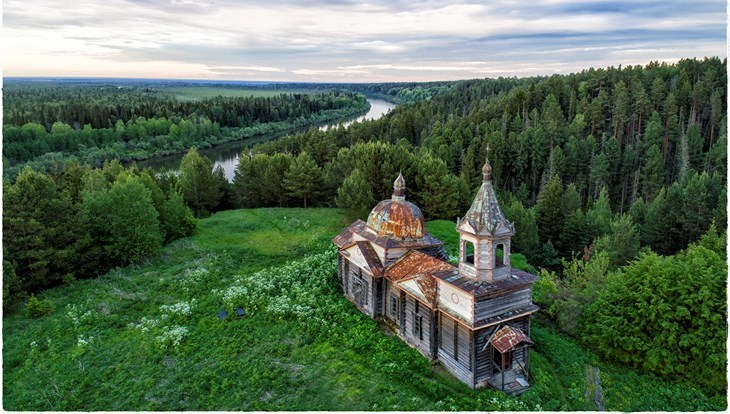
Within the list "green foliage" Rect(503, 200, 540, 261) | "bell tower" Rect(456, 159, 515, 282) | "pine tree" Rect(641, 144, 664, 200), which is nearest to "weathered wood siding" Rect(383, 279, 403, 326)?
"bell tower" Rect(456, 159, 515, 282)

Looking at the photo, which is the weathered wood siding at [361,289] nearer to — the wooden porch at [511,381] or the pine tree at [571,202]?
the wooden porch at [511,381]

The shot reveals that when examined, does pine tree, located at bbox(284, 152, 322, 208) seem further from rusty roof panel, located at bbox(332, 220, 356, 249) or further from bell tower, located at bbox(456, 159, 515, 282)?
bell tower, located at bbox(456, 159, 515, 282)

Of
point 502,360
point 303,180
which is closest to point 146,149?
point 303,180

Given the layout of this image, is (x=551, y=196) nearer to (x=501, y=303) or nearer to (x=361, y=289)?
(x=361, y=289)

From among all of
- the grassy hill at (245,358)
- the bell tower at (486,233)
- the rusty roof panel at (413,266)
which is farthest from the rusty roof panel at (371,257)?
the bell tower at (486,233)

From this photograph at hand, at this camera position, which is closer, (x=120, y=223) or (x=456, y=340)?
(x=456, y=340)

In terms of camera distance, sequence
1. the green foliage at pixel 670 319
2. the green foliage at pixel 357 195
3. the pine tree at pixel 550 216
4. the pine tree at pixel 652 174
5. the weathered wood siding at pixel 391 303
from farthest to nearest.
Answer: the pine tree at pixel 652 174 < the pine tree at pixel 550 216 < the green foliage at pixel 357 195 < the weathered wood siding at pixel 391 303 < the green foliage at pixel 670 319
